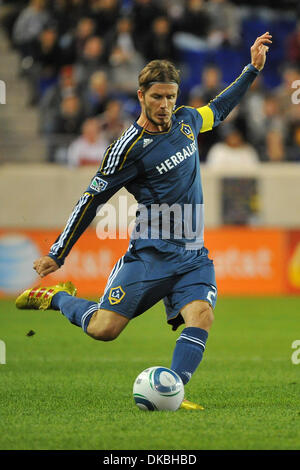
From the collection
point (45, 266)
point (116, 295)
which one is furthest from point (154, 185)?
point (45, 266)

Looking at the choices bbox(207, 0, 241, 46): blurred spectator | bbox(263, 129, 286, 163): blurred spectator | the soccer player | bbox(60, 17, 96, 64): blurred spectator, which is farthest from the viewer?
bbox(207, 0, 241, 46): blurred spectator

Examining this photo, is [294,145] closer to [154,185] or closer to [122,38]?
[122,38]

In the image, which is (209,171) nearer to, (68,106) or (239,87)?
(68,106)

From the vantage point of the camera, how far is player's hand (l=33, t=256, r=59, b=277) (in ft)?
20.6

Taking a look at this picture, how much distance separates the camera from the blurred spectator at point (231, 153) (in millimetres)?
16094

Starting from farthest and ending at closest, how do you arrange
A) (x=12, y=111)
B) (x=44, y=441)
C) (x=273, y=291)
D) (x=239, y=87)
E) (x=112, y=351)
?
(x=12, y=111) → (x=273, y=291) → (x=112, y=351) → (x=239, y=87) → (x=44, y=441)

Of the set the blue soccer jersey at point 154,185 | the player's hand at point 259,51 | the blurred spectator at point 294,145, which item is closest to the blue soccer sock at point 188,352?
the blue soccer jersey at point 154,185

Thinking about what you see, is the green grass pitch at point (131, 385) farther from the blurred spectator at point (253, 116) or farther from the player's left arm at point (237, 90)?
the blurred spectator at point (253, 116)

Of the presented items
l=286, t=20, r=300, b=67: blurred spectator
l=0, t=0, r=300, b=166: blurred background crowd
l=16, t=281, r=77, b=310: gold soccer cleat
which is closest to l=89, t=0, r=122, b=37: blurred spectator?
l=0, t=0, r=300, b=166: blurred background crowd

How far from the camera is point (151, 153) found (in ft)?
20.5

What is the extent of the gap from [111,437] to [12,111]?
1354 cm

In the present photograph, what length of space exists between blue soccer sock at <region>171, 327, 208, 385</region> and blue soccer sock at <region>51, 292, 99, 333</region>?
0.70 metres

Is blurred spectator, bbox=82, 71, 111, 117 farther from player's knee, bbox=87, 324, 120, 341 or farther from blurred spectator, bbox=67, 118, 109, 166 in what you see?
player's knee, bbox=87, 324, 120, 341
